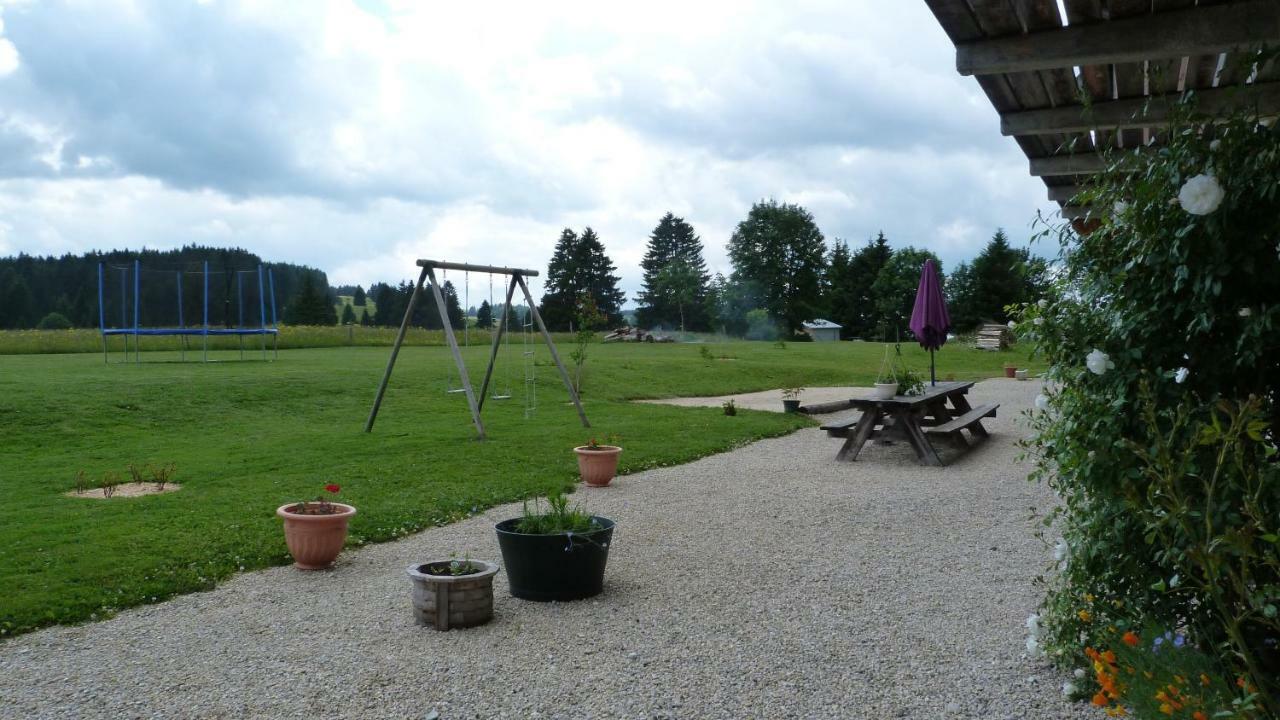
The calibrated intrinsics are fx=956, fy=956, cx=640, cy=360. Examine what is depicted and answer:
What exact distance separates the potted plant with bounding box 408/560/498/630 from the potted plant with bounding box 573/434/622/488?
13.2 feet

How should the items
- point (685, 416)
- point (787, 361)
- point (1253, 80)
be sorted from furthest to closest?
point (787, 361) < point (685, 416) < point (1253, 80)

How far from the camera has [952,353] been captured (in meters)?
35.3

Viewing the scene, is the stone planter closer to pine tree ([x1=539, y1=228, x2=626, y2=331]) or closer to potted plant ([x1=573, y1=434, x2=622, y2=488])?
potted plant ([x1=573, y1=434, x2=622, y2=488])

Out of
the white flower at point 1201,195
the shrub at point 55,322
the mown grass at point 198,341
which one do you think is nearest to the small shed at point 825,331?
the mown grass at point 198,341

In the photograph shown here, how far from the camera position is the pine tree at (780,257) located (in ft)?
239

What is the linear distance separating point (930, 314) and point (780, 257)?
62241 millimetres

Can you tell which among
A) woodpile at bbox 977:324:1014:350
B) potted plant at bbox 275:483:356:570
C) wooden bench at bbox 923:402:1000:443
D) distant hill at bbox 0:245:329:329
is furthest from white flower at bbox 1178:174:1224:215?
woodpile at bbox 977:324:1014:350

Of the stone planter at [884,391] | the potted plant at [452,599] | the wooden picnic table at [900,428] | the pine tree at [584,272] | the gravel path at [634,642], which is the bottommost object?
the gravel path at [634,642]

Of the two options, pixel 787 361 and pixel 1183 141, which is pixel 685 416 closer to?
pixel 1183 141

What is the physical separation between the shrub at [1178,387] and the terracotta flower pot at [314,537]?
414 centimetres

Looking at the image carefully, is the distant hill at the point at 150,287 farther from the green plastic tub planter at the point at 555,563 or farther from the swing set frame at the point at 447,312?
the green plastic tub planter at the point at 555,563

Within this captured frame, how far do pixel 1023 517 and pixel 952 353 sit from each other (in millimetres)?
29444

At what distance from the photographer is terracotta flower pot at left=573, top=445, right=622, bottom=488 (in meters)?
8.77

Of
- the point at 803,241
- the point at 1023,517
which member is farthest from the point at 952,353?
the point at 803,241
